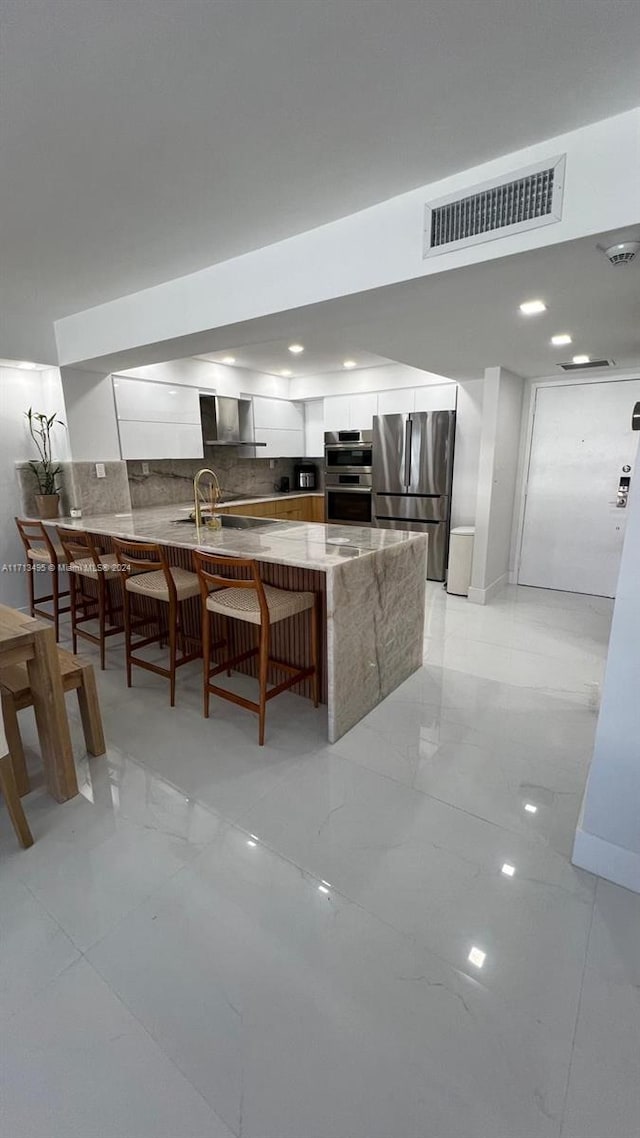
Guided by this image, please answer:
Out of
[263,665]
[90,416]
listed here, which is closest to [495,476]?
[263,665]

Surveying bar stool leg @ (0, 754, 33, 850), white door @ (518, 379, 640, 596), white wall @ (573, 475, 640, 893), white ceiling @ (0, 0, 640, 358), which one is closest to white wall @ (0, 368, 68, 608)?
white ceiling @ (0, 0, 640, 358)

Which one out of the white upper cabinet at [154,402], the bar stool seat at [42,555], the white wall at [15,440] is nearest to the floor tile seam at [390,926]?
the bar stool seat at [42,555]

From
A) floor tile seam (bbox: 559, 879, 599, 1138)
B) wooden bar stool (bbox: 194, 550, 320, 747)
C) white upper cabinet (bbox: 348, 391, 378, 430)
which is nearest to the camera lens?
floor tile seam (bbox: 559, 879, 599, 1138)

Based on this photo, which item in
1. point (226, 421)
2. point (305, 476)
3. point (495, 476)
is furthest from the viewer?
point (305, 476)

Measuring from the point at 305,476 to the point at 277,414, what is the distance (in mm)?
967

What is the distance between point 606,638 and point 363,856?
291 cm

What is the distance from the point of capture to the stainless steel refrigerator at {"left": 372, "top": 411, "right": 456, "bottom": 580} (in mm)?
4906

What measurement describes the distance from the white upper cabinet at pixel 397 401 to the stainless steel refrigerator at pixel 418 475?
20 centimetres

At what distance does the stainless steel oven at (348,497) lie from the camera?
18.3 feet

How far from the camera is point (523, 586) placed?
513cm

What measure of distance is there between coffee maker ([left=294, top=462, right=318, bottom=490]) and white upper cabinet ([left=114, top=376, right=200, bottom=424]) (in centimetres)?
206

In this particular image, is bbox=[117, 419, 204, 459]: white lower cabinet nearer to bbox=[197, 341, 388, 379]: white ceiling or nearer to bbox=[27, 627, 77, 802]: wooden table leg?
bbox=[197, 341, 388, 379]: white ceiling

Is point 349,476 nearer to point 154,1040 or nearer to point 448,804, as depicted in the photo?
point 448,804

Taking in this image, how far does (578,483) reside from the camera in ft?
15.2
